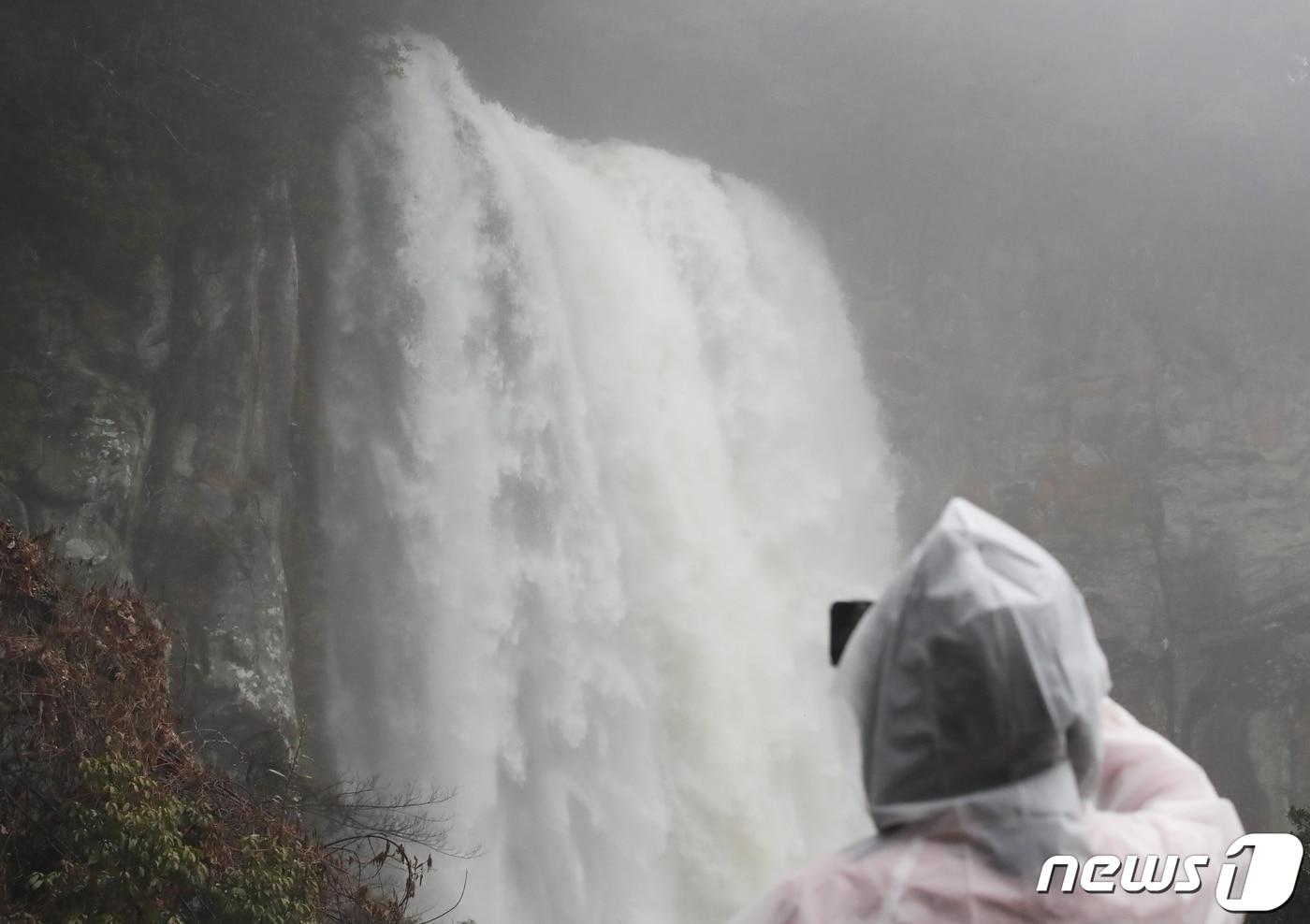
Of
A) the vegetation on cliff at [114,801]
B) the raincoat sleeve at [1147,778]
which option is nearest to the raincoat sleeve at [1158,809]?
the raincoat sleeve at [1147,778]

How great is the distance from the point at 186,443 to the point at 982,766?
Answer: 35.6 ft

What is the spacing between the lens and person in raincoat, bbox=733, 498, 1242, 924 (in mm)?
1253

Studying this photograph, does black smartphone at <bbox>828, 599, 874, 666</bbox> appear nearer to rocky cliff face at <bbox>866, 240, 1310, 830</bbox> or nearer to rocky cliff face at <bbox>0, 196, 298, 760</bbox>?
rocky cliff face at <bbox>0, 196, 298, 760</bbox>

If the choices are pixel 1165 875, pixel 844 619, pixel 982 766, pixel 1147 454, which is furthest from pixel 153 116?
pixel 1147 454

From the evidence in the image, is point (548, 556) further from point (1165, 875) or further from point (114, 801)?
point (1165, 875)

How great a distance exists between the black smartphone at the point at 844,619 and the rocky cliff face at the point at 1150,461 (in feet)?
56.4

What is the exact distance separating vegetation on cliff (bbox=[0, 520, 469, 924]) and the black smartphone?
4.81m

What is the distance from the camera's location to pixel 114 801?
5484mm

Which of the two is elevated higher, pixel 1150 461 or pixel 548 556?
pixel 548 556

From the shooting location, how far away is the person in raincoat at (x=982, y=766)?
49.3 inches

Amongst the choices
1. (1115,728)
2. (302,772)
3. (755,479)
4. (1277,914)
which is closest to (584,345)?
(755,479)

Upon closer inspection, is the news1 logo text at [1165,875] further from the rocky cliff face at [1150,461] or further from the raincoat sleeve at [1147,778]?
the rocky cliff face at [1150,461]

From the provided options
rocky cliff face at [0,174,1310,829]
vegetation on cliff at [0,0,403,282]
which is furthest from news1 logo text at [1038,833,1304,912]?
rocky cliff face at [0,174,1310,829]

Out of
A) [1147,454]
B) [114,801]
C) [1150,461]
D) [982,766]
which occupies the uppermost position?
[982,766]
